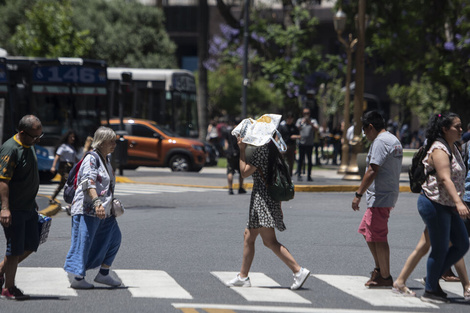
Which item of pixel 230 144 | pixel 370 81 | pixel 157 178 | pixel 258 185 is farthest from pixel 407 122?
pixel 258 185

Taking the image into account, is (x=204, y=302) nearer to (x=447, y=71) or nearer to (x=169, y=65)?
(x=447, y=71)

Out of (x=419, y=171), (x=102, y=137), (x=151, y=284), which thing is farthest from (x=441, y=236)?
(x=102, y=137)

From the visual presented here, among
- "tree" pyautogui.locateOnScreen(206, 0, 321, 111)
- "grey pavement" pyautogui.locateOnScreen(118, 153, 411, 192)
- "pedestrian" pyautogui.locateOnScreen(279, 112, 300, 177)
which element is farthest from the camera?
"tree" pyautogui.locateOnScreen(206, 0, 321, 111)

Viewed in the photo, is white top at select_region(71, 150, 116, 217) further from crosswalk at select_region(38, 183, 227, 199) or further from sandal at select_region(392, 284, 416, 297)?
crosswalk at select_region(38, 183, 227, 199)

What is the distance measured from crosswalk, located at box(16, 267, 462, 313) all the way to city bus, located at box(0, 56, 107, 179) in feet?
46.4

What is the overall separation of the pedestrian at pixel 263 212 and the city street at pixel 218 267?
18 cm

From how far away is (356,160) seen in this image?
968 inches

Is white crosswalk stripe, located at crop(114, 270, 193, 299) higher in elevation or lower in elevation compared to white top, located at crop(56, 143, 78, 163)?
lower

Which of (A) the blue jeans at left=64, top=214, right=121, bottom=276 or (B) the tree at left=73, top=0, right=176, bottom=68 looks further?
(B) the tree at left=73, top=0, right=176, bottom=68

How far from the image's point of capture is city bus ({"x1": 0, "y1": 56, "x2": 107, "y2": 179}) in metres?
23.4

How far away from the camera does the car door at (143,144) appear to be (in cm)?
2819

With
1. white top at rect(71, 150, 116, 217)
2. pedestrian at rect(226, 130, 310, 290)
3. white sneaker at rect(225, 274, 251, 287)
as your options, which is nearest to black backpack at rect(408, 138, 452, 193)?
pedestrian at rect(226, 130, 310, 290)

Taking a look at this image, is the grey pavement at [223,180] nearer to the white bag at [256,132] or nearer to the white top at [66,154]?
the white top at [66,154]

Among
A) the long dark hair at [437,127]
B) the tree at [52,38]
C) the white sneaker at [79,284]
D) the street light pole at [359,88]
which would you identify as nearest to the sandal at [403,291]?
the long dark hair at [437,127]
